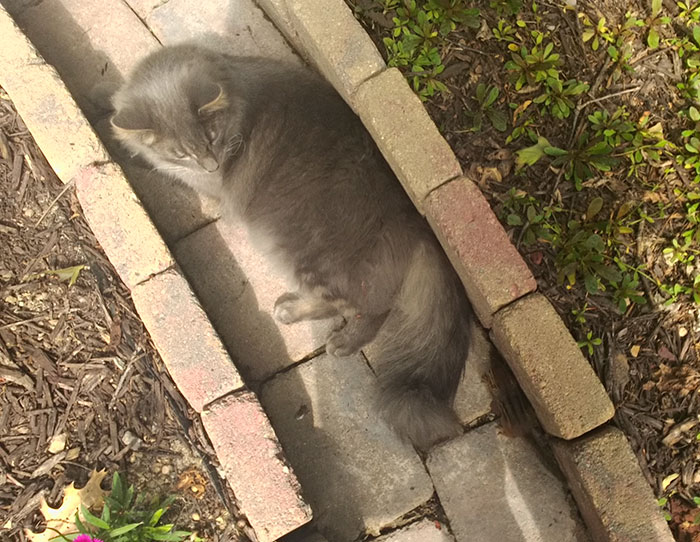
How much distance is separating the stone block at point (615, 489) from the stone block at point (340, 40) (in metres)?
1.71

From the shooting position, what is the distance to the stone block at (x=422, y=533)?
7.57ft

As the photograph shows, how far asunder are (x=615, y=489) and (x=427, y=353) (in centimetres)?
85

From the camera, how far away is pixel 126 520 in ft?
6.87

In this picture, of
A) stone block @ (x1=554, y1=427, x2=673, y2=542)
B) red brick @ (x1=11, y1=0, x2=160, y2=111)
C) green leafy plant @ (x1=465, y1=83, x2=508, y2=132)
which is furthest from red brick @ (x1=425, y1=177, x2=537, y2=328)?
red brick @ (x1=11, y1=0, x2=160, y2=111)

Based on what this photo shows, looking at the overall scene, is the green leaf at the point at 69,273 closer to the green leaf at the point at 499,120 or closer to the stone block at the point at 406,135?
the stone block at the point at 406,135

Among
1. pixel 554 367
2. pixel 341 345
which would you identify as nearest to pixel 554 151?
pixel 554 367

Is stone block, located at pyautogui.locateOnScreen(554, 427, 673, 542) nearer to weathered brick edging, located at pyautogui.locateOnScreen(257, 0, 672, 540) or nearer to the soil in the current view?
weathered brick edging, located at pyautogui.locateOnScreen(257, 0, 672, 540)

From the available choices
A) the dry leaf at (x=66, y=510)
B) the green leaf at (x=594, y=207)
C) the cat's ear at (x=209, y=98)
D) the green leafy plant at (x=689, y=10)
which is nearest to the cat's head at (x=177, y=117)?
the cat's ear at (x=209, y=98)

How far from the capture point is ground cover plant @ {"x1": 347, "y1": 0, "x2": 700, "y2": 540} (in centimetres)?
207

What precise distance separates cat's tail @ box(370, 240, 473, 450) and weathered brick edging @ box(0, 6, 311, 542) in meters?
0.55

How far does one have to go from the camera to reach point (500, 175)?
215cm

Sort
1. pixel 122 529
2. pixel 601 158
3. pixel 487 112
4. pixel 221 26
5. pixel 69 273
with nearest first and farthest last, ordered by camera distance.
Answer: pixel 122 529
pixel 601 158
pixel 487 112
pixel 69 273
pixel 221 26

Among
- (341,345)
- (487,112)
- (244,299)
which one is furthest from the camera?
(244,299)

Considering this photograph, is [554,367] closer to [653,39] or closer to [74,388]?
[653,39]
